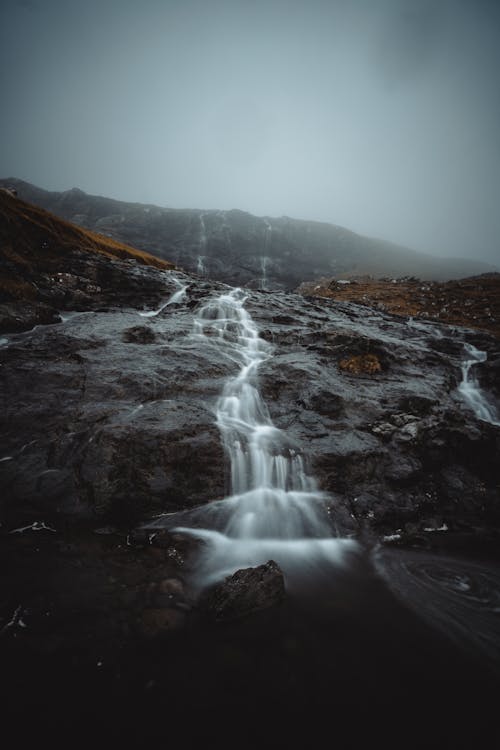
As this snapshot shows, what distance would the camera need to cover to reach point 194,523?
595 cm

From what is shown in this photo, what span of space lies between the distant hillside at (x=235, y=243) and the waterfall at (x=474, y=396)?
49.6 m

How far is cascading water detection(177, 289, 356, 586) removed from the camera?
5.61 m

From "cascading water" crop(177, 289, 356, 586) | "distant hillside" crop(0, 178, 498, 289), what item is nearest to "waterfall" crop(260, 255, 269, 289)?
"distant hillside" crop(0, 178, 498, 289)

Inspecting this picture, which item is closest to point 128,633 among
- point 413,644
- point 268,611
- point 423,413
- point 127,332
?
point 268,611

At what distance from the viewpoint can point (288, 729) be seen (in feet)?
10.2

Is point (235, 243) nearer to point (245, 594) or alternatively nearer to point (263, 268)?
point (263, 268)

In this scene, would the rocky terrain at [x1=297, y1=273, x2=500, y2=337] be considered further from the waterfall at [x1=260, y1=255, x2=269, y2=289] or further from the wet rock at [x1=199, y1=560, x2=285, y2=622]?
the waterfall at [x1=260, y1=255, x2=269, y2=289]

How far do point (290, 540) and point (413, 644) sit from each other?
247 centimetres

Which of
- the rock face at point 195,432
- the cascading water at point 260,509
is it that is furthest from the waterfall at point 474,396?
the cascading water at point 260,509

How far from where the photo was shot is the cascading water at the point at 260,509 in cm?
561

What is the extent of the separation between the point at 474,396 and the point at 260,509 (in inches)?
391

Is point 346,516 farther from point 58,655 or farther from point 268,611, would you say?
point 58,655

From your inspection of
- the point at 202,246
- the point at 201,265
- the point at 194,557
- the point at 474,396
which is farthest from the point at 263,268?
the point at 194,557

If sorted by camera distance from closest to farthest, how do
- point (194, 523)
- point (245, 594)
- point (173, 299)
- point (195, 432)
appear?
point (245, 594) < point (194, 523) < point (195, 432) < point (173, 299)
